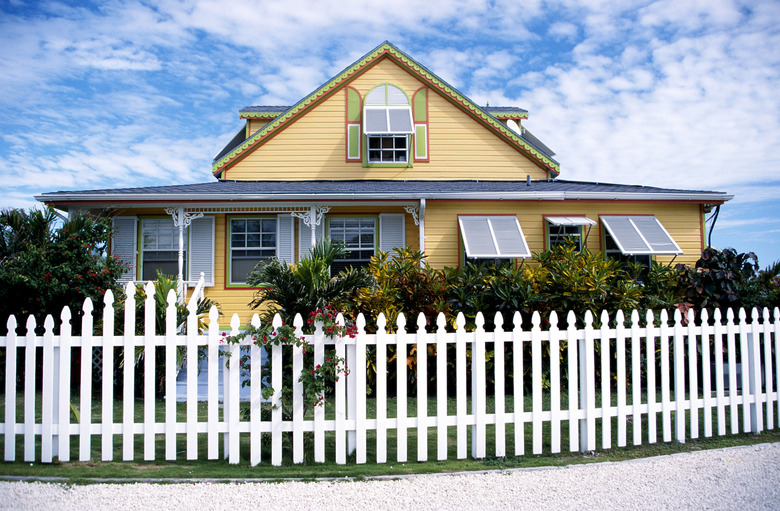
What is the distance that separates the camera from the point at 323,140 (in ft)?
47.4

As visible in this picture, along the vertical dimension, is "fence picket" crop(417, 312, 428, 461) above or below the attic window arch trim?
below

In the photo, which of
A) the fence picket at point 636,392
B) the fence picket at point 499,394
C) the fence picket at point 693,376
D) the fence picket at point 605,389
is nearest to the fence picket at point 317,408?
the fence picket at point 499,394

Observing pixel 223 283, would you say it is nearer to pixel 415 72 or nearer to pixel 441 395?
pixel 415 72

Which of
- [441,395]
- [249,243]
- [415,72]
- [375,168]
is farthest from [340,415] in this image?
[415,72]

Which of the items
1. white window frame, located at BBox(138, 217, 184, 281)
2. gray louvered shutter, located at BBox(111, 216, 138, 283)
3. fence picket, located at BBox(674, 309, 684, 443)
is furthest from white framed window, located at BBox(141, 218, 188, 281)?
fence picket, located at BBox(674, 309, 684, 443)

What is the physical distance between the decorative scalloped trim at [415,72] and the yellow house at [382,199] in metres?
0.03

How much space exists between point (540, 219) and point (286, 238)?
6.24 meters

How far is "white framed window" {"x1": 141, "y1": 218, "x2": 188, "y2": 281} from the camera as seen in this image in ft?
41.3

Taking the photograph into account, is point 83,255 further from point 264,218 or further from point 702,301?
point 702,301

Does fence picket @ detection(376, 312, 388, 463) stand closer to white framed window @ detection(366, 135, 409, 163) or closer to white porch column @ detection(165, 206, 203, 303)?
white porch column @ detection(165, 206, 203, 303)

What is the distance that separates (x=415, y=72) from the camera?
48.5ft

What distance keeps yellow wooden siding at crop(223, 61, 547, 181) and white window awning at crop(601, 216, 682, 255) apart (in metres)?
3.19

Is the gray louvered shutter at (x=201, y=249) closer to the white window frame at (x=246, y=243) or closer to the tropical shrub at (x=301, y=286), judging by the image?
the white window frame at (x=246, y=243)

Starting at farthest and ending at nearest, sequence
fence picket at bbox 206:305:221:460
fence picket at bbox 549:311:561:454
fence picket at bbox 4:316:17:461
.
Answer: fence picket at bbox 549:311:561:454 < fence picket at bbox 4:316:17:461 < fence picket at bbox 206:305:221:460
